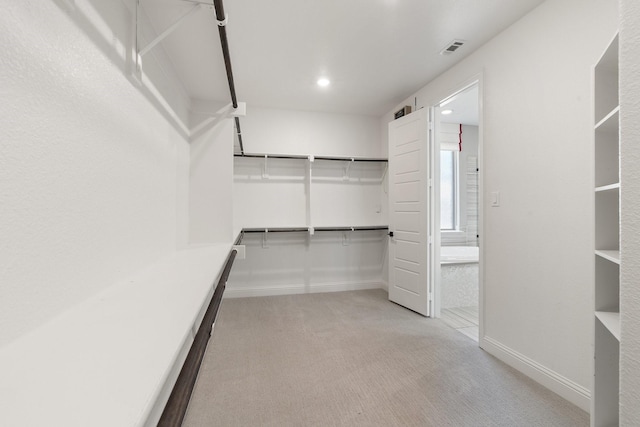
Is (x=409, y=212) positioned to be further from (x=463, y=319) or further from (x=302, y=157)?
(x=302, y=157)

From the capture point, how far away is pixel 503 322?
2.18 meters

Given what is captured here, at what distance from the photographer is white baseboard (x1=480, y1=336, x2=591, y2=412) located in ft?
5.42

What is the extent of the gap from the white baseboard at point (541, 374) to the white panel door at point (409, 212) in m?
0.82

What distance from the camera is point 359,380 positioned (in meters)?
1.90

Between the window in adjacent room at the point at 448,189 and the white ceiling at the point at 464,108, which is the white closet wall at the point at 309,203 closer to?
the white ceiling at the point at 464,108

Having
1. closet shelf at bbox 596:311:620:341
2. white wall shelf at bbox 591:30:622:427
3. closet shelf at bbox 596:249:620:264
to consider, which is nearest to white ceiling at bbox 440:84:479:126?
white wall shelf at bbox 591:30:622:427

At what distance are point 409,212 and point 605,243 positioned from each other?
204 centimetres

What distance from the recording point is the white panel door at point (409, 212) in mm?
3031

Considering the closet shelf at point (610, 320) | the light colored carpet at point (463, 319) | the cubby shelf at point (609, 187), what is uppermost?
the cubby shelf at point (609, 187)

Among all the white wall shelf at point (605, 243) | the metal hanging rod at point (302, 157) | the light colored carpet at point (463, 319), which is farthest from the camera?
the metal hanging rod at point (302, 157)

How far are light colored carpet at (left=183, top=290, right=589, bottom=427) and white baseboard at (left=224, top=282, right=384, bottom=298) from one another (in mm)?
809

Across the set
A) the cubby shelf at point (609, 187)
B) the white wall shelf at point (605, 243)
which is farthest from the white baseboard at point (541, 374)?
the cubby shelf at point (609, 187)

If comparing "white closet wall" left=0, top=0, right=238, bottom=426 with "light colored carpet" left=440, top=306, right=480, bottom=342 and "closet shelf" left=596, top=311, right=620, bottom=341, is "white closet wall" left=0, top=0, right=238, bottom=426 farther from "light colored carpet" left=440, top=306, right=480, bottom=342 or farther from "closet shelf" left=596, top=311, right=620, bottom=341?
"light colored carpet" left=440, top=306, right=480, bottom=342

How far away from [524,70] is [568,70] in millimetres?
314
